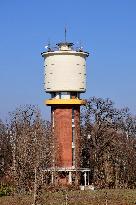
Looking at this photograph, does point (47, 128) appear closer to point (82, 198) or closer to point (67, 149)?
point (67, 149)

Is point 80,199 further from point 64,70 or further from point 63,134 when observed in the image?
point 64,70

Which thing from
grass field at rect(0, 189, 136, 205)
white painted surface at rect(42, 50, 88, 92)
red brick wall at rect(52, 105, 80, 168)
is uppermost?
white painted surface at rect(42, 50, 88, 92)

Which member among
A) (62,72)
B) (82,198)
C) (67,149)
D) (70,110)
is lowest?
(82,198)

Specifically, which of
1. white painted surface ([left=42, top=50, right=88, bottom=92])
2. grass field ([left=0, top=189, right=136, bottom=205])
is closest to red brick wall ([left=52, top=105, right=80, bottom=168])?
white painted surface ([left=42, top=50, right=88, bottom=92])

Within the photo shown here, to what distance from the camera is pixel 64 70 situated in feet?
137

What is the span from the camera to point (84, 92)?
4306 cm

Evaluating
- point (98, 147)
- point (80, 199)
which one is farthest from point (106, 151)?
point (80, 199)

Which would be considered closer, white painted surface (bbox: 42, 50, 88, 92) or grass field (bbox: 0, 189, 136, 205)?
grass field (bbox: 0, 189, 136, 205)

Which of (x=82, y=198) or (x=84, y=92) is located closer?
(x=82, y=198)

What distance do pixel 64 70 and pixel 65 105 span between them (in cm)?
269

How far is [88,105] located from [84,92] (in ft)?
9.17

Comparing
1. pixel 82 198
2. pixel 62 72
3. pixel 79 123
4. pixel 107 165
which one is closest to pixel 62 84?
pixel 62 72

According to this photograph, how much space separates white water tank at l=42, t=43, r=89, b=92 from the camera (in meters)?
41.7

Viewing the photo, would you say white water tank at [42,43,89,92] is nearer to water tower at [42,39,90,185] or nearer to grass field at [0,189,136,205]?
water tower at [42,39,90,185]
